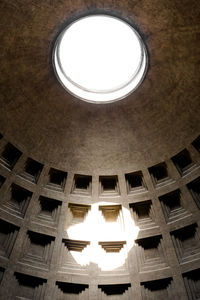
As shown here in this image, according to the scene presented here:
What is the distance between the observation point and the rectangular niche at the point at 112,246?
12.9 metres

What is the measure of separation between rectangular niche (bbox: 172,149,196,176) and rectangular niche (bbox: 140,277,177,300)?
3.95 m

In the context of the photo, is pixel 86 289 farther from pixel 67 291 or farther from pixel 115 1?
pixel 115 1

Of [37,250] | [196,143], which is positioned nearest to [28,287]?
[37,250]

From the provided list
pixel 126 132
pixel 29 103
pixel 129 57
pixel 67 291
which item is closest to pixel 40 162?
pixel 29 103

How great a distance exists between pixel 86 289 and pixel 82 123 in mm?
6150

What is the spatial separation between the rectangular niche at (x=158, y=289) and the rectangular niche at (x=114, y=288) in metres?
0.59

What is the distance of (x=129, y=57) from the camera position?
14047mm

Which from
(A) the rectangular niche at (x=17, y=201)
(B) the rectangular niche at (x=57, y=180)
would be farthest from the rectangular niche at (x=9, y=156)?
(B) the rectangular niche at (x=57, y=180)

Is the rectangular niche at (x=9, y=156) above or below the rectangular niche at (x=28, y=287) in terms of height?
above

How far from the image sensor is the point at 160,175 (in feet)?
43.6

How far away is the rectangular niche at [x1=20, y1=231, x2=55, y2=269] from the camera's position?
1208cm

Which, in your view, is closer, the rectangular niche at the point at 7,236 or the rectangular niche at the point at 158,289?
the rectangular niche at the point at 158,289

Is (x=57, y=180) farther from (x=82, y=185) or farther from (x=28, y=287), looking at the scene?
(x=28, y=287)

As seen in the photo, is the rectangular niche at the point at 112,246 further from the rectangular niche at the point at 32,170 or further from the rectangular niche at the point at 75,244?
the rectangular niche at the point at 32,170
